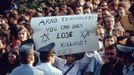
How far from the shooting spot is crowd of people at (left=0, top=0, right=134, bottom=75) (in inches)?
346

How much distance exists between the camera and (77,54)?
10711mm

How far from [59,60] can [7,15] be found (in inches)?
215

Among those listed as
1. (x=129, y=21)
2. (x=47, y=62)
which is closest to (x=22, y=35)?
(x=129, y=21)

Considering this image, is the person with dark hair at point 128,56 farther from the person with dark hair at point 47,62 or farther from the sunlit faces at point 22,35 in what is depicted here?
the sunlit faces at point 22,35

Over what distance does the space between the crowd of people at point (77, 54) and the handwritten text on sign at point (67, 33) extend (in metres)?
0.20

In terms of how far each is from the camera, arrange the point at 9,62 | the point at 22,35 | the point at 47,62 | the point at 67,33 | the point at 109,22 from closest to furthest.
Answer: the point at 47,62
the point at 67,33
the point at 9,62
the point at 22,35
the point at 109,22

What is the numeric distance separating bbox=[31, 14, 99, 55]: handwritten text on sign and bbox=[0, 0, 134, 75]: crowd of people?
0.65 ft

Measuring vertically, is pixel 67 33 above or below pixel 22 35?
above

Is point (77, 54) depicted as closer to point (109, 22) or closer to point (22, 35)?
point (22, 35)

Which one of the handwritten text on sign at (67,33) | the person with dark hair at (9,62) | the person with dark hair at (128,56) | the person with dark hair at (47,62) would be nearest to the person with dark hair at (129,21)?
the handwritten text on sign at (67,33)

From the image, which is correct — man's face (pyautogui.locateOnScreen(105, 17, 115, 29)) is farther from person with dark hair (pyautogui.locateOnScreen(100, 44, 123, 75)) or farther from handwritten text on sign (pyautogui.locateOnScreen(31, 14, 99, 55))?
person with dark hair (pyautogui.locateOnScreen(100, 44, 123, 75))

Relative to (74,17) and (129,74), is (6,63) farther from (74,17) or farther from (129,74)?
(129,74)

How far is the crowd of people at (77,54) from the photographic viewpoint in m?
8.79

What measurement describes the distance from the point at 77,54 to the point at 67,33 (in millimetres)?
583
